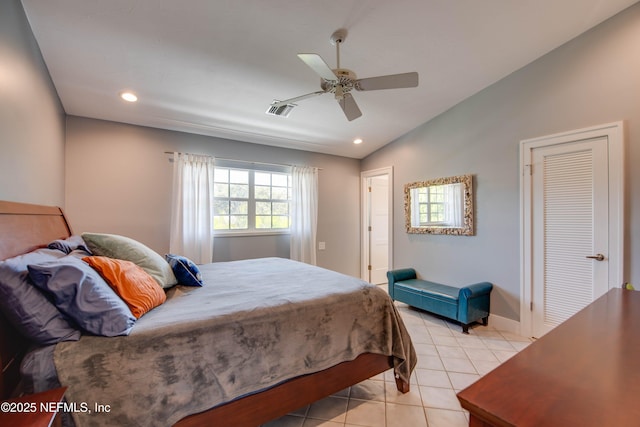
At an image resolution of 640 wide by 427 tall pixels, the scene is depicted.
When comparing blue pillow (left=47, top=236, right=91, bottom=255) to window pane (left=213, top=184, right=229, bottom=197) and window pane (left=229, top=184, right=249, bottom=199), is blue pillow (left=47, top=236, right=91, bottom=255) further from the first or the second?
window pane (left=229, top=184, right=249, bottom=199)

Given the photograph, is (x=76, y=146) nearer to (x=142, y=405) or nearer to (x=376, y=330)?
(x=142, y=405)

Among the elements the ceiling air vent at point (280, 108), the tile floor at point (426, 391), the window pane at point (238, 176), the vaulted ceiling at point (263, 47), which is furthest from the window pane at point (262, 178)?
the tile floor at point (426, 391)

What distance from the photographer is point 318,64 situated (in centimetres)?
169

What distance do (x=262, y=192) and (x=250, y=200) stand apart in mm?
226

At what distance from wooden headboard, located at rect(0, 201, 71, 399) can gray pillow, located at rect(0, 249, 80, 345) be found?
8cm

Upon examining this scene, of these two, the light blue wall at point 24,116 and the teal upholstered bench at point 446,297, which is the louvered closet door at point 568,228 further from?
the light blue wall at point 24,116

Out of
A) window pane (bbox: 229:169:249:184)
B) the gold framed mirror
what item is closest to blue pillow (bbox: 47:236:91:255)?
window pane (bbox: 229:169:249:184)

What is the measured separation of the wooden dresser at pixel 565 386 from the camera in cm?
56

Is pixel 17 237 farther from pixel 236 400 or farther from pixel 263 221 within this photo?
pixel 263 221

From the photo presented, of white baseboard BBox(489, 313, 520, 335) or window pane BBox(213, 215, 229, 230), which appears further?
window pane BBox(213, 215, 229, 230)

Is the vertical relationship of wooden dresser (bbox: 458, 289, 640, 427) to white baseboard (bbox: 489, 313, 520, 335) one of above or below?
above

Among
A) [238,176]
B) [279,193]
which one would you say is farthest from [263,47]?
[279,193]

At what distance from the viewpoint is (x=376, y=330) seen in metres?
1.83

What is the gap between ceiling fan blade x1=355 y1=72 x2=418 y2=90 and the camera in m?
1.86
